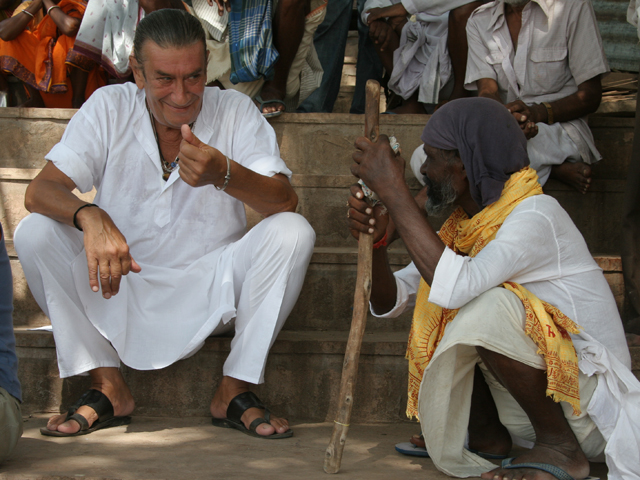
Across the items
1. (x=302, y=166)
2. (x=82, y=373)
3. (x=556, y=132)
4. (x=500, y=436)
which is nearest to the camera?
(x=500, y=436)

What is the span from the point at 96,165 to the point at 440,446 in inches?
73.2

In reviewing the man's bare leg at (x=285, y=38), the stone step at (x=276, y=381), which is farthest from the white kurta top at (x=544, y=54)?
the stone step at (x=276, y=381)

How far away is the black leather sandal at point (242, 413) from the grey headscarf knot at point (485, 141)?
1.16 metres

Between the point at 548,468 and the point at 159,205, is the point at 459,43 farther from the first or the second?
the point at 548,468

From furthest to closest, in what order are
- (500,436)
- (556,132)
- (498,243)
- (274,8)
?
1. (274,8)
2. (556,132)
3. (500,436)
4. (498,243)

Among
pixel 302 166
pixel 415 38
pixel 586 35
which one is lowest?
pixel 302 166

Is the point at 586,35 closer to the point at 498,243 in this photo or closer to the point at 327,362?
the point at 498,243

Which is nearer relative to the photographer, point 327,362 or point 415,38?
point 327,362

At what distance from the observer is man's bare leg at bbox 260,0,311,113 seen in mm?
4012

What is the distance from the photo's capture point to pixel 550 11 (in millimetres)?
3629

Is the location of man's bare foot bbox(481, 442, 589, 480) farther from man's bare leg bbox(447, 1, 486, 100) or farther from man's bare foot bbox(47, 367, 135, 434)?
man's bare leg bbox(447, 1, 486, 100)

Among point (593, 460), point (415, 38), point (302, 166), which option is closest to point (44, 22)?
point (302, 166)

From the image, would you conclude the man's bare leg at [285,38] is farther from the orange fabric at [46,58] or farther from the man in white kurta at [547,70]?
the orange fabric at [46,58]

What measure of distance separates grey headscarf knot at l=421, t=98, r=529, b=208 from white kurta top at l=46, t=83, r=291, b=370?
2.70ft
